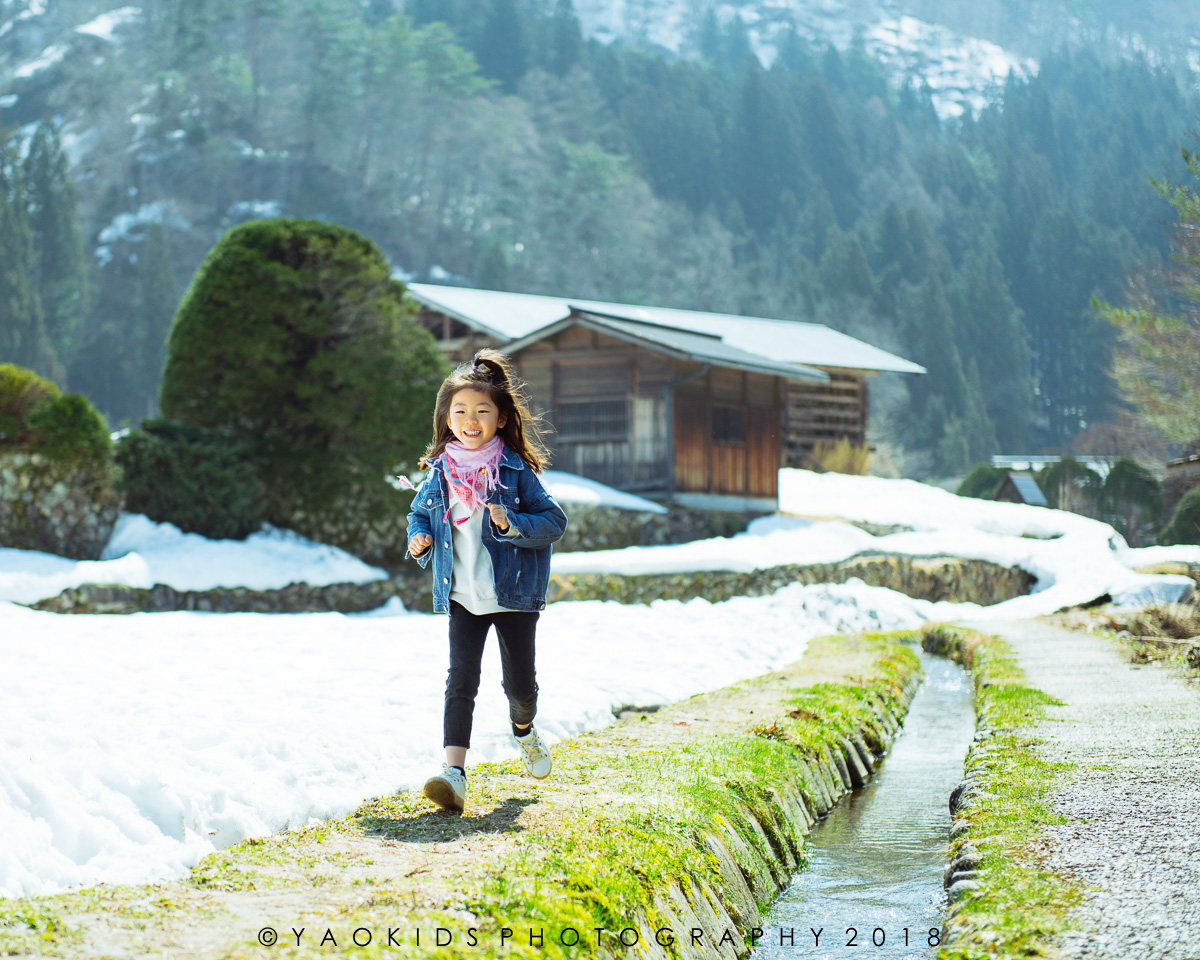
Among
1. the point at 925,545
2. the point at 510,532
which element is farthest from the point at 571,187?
the point at 510,532

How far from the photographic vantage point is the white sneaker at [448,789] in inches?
163

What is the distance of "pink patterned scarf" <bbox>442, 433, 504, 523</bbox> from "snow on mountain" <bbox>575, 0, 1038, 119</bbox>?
141m

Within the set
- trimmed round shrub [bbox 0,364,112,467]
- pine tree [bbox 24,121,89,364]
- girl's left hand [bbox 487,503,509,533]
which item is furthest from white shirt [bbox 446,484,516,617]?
pine tree [bbox 24,121,89,364]

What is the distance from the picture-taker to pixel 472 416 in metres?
4.47

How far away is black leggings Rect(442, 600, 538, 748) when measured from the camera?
439cm

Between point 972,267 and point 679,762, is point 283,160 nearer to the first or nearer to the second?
point 972,267

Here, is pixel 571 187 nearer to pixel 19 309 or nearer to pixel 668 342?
pixel 19 309

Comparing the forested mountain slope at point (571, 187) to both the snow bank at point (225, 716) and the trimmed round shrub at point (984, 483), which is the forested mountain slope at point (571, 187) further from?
the snow bank at point (225, 716)

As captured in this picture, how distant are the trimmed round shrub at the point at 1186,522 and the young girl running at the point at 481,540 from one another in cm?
2205

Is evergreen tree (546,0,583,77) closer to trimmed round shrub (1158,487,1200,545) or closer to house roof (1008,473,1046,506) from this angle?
house roof (1008,473,1046,506)

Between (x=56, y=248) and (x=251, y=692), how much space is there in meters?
57.0

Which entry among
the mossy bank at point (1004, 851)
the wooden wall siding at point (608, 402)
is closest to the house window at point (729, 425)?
the wooden wall siding at point (608, 402)

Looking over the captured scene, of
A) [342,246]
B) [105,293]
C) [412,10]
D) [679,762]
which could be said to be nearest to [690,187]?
[412,10]

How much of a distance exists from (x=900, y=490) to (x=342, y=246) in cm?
1821
